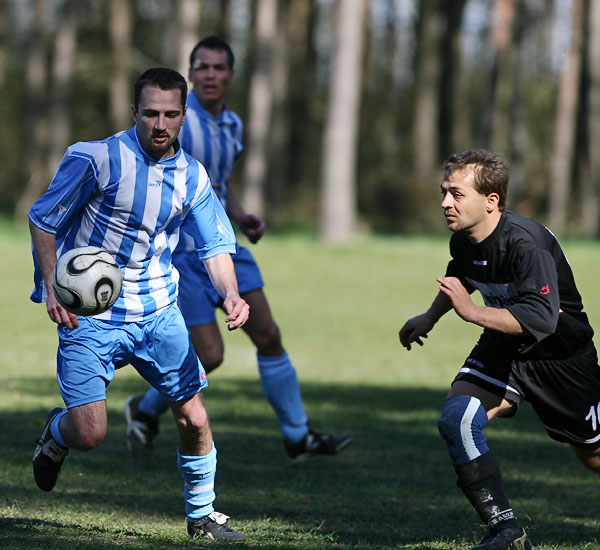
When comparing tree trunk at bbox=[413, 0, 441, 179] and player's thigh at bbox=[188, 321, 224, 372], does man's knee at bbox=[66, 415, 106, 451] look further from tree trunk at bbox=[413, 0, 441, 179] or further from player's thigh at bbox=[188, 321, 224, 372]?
tree trunk at bbox=[413, 0, 441, 179]

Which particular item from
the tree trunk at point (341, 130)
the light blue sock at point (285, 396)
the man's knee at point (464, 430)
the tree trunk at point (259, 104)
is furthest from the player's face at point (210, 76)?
the tree trunk at point (259, 104)

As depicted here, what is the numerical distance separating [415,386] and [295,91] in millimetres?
32891

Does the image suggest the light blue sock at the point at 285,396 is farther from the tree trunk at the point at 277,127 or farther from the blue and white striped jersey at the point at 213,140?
the tree trunk at the point at 277,127

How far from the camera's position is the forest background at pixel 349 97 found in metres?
31.5

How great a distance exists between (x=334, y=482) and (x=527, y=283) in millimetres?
2447

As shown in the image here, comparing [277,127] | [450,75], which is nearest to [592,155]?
[450,75]

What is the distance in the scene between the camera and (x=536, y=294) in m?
4.68

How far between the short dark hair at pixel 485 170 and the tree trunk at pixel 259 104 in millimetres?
25793

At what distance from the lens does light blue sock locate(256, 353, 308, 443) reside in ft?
23.6

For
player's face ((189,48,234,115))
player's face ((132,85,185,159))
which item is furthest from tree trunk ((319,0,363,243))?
player's face ((132,85,185,159))

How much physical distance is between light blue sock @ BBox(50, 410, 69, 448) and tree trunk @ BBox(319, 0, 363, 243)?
22119 millimetres

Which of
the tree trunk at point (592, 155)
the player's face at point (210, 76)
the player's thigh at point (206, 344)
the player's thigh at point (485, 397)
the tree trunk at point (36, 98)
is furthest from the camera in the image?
the tree trunk at point (36, 98)

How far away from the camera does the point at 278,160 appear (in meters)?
36.8

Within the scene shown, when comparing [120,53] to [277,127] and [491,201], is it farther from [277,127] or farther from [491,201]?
[491,201]
